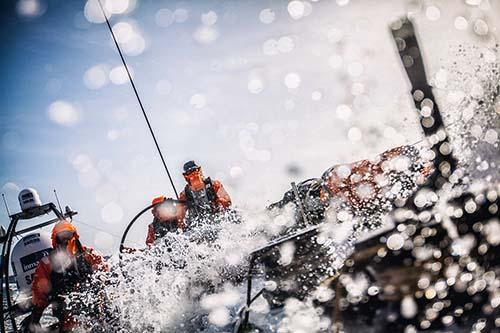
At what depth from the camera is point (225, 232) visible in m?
7.79

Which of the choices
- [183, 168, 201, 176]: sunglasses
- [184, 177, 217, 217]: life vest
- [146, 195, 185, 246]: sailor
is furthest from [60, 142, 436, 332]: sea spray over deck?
[183, 168, 201, 176]: sunglasses

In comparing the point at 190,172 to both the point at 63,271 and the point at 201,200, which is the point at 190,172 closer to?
the point at 201,200

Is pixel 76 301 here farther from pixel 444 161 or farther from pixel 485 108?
pixel 485 108

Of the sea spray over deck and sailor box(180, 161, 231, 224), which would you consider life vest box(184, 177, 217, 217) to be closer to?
sailor box(180, 161, 231, 224)

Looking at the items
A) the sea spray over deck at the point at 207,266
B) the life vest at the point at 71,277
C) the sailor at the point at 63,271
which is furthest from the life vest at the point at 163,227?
the life vest at the point at 71,277

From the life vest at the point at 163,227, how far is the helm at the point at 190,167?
150 cm

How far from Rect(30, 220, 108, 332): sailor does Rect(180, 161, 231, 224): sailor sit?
2.63m

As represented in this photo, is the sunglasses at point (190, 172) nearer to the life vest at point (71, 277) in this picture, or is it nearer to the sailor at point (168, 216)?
the sailor at point (168, 216)

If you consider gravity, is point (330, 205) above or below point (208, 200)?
below

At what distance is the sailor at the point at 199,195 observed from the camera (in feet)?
28.7

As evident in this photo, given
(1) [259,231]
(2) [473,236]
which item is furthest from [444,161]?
(1) [259,231]

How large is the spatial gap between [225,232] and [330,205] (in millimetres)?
2906

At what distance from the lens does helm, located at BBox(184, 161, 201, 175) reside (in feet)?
30.1

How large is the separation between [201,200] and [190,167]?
1.13 m
